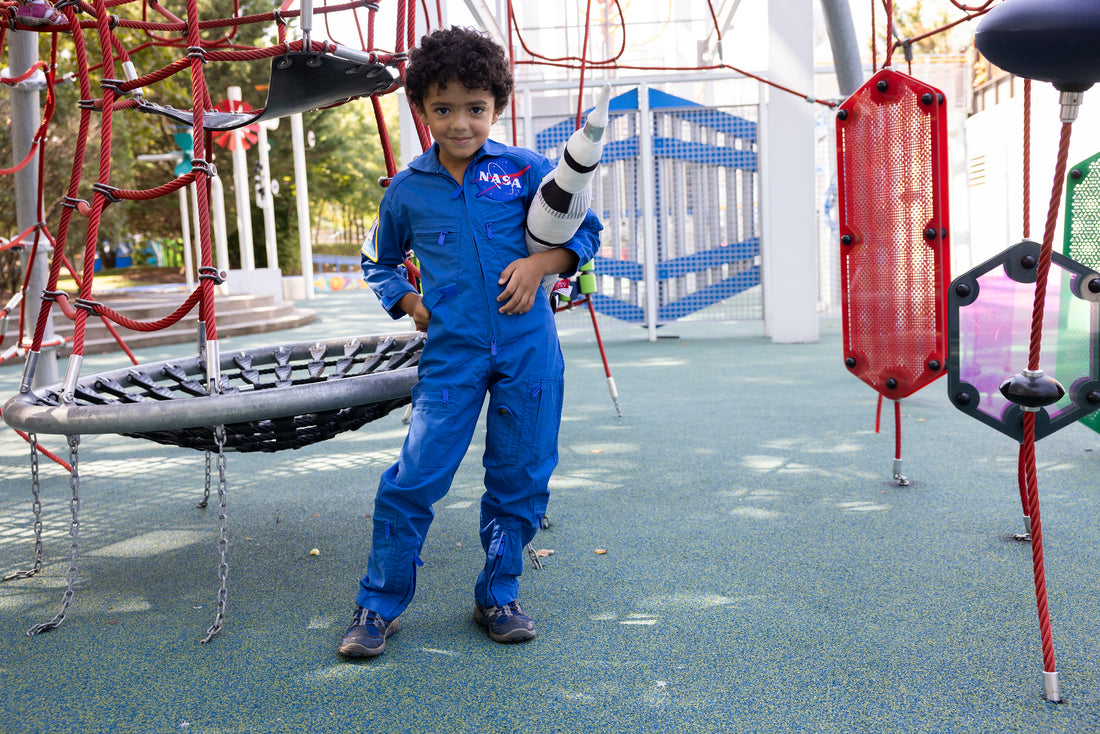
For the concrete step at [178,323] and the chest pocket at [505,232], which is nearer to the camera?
the chest pocket at [505,232]

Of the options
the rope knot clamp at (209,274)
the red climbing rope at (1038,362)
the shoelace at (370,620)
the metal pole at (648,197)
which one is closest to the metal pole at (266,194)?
the metal pole at (648,197)

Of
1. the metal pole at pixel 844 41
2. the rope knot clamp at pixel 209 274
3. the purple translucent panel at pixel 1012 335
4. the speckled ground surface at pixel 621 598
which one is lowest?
the speckled ground surface at pixel 621 598

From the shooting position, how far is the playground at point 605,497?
1.82m

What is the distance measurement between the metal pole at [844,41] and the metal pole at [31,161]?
320 cm

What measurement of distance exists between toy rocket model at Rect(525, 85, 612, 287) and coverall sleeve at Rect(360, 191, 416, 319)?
0.33m

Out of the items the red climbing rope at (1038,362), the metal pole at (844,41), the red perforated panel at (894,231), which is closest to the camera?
the red climbing rope at (1038,362)

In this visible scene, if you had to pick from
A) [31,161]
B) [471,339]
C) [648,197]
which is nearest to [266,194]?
[648,197]

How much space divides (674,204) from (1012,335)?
6.54m

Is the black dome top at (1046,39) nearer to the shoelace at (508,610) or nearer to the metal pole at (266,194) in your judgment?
the shoelace at (508,610)

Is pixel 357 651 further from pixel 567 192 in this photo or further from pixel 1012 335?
pixel 1012 335

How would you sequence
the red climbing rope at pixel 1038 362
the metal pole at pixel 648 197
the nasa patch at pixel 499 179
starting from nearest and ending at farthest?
the red climbing rope at pixel 1038 362 → the nasa patch at pixel 499 179 → the metal pole at pixel 648 197

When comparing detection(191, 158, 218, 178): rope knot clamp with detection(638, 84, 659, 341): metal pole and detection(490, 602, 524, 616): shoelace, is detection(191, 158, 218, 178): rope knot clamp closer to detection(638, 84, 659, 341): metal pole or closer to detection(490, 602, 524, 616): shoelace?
detection(490, 602, 524, 616): shoelace

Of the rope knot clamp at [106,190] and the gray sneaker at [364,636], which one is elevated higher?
the rope knot clamp at [106,190]

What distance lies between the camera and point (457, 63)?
2.03m
